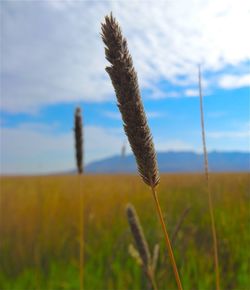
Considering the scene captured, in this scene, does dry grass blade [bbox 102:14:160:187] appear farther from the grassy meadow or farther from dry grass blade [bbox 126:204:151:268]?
the grassy meadow

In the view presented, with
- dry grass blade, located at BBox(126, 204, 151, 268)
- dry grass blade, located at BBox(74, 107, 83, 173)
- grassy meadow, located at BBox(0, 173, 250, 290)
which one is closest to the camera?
dry grass blade, located at BBox(126, 204, 151, 268)

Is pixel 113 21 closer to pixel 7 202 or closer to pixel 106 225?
pixel 106 225

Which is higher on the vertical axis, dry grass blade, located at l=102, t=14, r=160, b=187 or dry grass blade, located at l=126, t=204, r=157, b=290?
dry grass blade, located at l=102, t=14, r=160, b=187

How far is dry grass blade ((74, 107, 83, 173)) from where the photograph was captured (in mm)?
1738

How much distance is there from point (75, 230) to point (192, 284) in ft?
6.18

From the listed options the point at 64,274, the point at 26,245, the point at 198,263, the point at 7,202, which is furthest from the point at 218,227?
the point at 7,202

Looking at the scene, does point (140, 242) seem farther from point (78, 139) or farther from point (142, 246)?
point (78, 139)

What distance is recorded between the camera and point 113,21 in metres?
0.76

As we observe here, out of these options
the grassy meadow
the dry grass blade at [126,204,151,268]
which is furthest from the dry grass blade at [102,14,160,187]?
the grassy meadow

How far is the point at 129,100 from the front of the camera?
0.72 metres

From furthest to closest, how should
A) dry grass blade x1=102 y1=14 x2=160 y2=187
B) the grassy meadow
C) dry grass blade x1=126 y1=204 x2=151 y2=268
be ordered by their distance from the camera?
the grassy meadow < dry grass blade x1=126 y1=204 x2=151 y2=268 < dry grass blade x1=102 y1=14 x2=160 y2=187

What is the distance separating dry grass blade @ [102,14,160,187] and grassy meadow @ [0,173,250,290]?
112 cm

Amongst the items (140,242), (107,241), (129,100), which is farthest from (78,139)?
(107,241)

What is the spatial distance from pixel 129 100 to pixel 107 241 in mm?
3467
